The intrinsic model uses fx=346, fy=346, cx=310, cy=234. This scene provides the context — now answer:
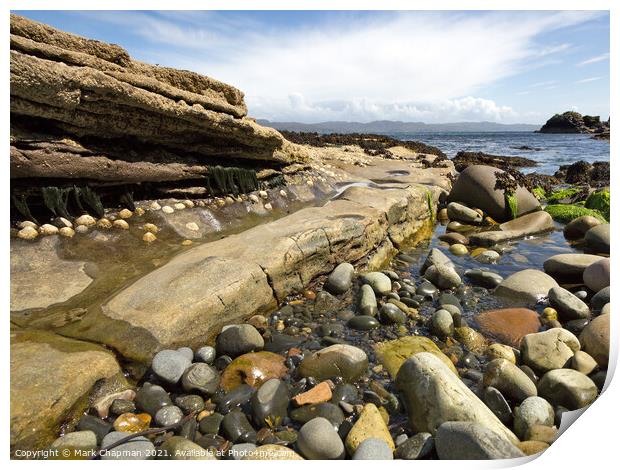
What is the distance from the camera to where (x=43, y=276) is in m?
3.93

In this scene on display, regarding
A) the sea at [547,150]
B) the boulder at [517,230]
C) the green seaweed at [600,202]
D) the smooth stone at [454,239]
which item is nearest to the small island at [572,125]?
the sea at [547,150]

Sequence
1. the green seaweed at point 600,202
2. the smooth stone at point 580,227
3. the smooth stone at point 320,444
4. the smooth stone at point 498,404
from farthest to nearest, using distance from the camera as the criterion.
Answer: the green seaweed at point 600,202, the smooth stone at point 580,227, the smooth stone at point 498,404, the smooth stone at point 320,444

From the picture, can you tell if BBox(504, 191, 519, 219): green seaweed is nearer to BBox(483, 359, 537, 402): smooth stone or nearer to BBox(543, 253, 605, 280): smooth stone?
BBox(543, 253, 605, 280): smooth stone

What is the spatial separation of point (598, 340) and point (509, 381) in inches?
48.7

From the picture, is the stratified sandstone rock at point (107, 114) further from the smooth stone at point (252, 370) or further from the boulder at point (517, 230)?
the boulder at point (517, 230)

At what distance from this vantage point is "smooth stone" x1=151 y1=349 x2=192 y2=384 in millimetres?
2924

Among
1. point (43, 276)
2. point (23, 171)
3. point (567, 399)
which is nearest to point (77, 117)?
point (23, 171)

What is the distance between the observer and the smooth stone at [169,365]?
2924 millimetres

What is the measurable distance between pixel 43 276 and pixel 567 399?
5376 millimetres

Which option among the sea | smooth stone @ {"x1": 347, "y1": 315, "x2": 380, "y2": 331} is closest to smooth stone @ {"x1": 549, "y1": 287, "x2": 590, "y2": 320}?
smooth stone @ {"x1": 347, "y1": 315, "x2": 380, "y2": 331}

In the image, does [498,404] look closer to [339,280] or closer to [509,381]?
[509,381]

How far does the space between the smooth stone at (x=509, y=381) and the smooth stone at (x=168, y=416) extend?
2627 mm

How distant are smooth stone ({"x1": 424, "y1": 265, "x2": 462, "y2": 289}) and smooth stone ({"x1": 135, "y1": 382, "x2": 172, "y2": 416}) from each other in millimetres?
4121

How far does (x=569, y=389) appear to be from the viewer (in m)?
2.92
